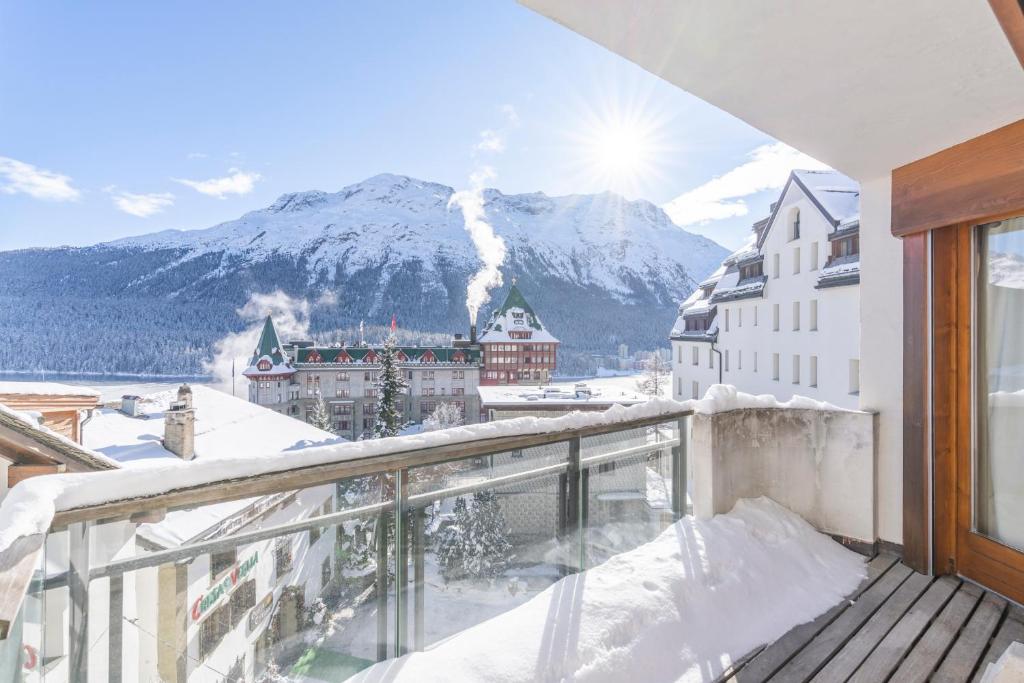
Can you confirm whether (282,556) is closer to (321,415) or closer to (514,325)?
(321,415)

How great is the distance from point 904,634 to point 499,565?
2001mm

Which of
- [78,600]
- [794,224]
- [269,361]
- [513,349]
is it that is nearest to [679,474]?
[78,600]

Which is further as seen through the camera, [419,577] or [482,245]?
[482,245]

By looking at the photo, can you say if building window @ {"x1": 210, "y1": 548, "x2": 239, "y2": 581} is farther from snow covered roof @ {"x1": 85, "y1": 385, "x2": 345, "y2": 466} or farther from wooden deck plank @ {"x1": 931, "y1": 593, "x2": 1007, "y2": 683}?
snow covered roof @ {"x1": 85, "y1": 385, "x2": 345, "y2": 466}

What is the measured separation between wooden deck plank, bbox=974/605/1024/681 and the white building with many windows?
36.6ft

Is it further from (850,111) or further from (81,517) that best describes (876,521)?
(81,517)

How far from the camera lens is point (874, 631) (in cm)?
239

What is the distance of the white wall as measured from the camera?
3195mm

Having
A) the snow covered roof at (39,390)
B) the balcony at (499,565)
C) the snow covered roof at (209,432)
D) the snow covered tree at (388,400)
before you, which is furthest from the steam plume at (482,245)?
the balcony at (499,565)

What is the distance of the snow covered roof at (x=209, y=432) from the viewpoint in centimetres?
1091

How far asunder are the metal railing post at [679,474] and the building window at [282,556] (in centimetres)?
243

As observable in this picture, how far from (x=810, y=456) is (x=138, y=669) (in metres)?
3.88

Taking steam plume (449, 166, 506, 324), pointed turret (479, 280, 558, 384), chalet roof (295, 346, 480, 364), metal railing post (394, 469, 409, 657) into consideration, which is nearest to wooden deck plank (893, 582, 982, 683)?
metal railing post (394, 469, 409, 657)

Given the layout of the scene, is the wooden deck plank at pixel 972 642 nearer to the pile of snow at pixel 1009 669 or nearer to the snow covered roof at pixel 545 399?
the pile of snow at pixel 1009 669
